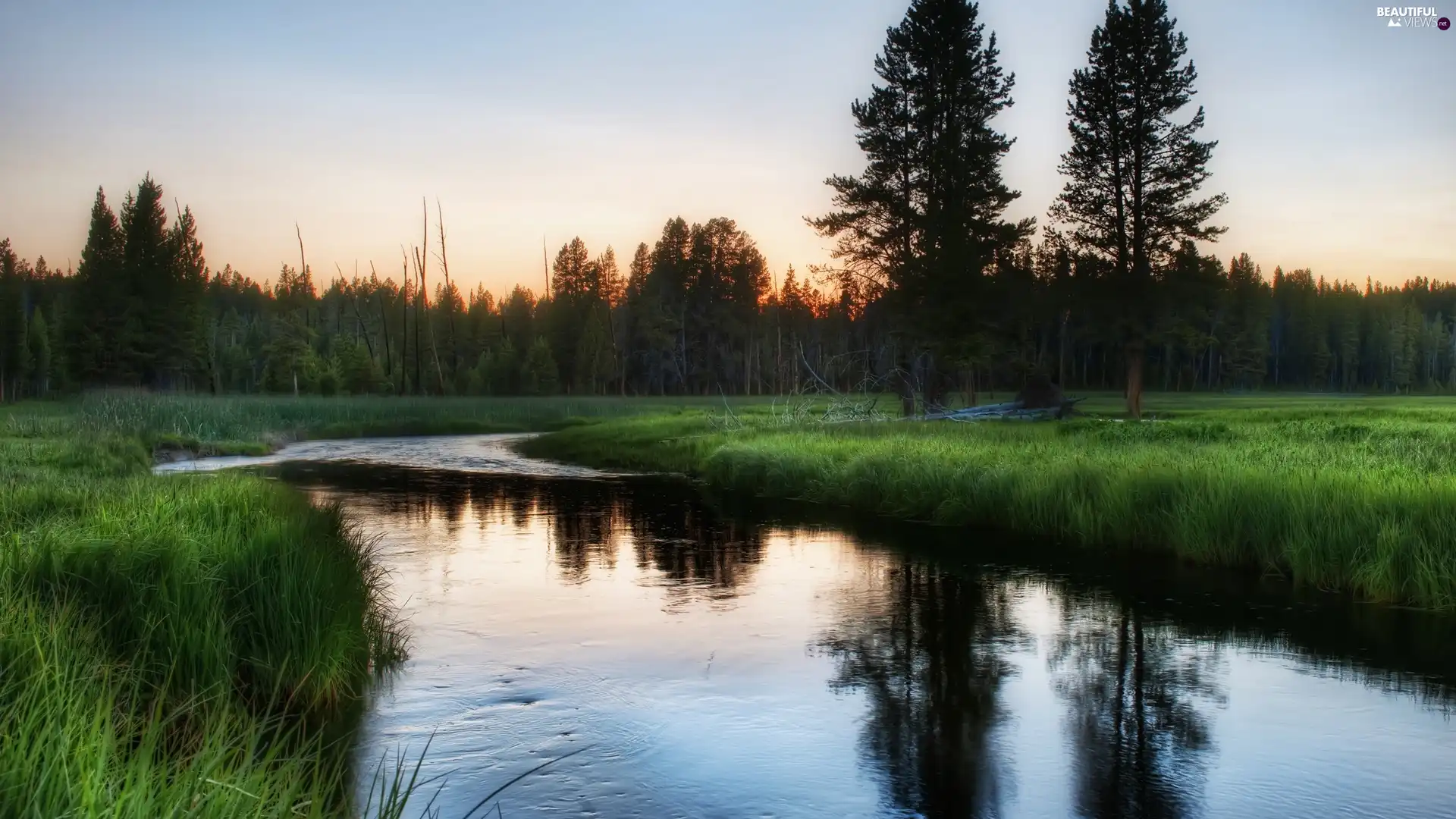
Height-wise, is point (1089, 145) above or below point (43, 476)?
above

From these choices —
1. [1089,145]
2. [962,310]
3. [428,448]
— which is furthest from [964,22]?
[428,448]

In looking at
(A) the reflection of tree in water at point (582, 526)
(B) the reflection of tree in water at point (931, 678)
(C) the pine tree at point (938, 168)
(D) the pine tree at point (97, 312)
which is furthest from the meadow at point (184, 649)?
(D) the pine tree at point (97, 312)

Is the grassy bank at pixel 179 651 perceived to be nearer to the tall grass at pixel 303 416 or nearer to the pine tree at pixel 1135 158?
the tall grass at pixel 303 416

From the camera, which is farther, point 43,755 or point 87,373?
point 87,373

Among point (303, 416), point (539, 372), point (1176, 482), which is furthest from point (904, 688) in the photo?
point (539, 372)

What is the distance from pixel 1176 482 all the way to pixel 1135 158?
2478 cm

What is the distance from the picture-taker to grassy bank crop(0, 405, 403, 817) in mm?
3555

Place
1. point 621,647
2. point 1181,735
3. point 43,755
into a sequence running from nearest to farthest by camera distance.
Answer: point 43,755 → point 1181,735 → point 621,647

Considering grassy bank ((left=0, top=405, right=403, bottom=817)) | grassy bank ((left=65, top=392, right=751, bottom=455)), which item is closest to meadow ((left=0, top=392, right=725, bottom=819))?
grassy bank ((left=0, top=405, right=403, bottom=817))

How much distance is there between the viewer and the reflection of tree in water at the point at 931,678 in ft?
20.2

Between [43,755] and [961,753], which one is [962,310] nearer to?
[961,753]

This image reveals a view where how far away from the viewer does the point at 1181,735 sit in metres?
6.98

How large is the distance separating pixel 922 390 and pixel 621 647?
37370 millimetres

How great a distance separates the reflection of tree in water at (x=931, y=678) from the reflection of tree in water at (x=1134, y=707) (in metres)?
0.55
